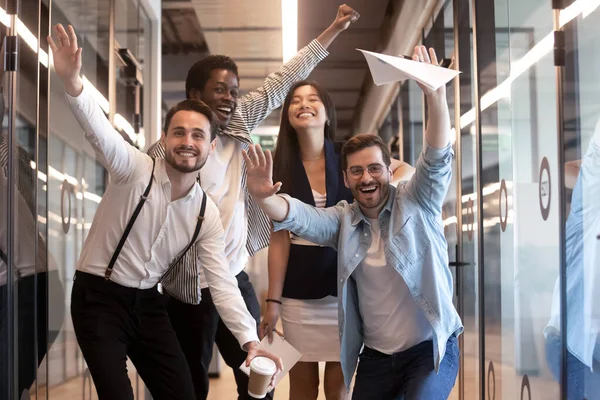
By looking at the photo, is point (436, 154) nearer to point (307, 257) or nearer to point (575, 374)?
point (307, 257)

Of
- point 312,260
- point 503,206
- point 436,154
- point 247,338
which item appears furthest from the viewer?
point 503,206

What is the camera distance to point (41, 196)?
3.09 m

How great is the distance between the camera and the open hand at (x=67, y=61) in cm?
227

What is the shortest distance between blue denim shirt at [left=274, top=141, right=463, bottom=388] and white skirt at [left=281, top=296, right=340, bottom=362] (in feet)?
1.19

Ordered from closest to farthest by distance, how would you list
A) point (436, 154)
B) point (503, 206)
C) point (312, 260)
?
point (436, 154) < point (312, 260) < point (503, 206)

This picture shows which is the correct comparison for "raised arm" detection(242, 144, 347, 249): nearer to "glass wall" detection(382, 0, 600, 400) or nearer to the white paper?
the white paper

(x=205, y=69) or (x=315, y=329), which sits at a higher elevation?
(x=205, y=69)

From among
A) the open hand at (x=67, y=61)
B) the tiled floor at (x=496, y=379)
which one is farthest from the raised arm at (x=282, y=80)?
the tiled floor at (x=496, y=379)

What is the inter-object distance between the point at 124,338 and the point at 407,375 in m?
0.95

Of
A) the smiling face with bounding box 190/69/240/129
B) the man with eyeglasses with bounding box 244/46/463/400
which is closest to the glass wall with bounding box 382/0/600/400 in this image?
the man with eyeglasses with bounding box 244/46/463/400

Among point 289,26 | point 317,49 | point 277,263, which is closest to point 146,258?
point 277,263

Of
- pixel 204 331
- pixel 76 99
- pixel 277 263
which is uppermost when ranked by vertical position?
pixel 76 99

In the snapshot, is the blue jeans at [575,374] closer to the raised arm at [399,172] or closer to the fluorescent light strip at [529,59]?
the raised arm at [399,172]

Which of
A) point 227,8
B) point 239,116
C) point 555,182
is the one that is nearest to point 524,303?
point 555,182
